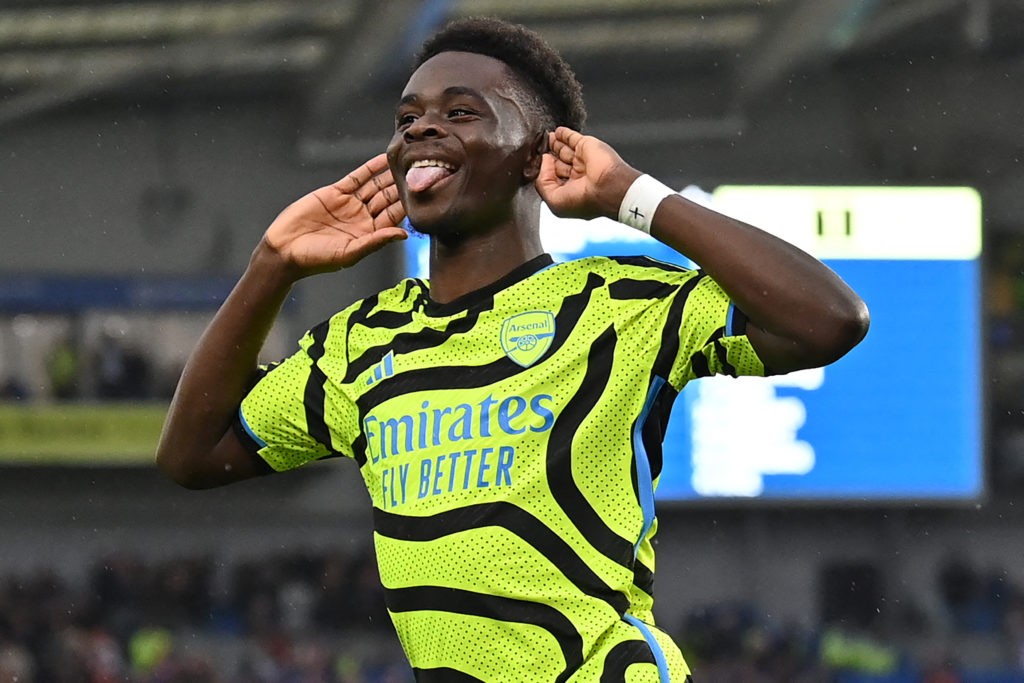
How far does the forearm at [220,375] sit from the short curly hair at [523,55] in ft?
1.16

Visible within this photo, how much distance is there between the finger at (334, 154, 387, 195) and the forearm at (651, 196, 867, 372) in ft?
1.65

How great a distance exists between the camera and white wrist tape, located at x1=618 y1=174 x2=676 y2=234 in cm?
180

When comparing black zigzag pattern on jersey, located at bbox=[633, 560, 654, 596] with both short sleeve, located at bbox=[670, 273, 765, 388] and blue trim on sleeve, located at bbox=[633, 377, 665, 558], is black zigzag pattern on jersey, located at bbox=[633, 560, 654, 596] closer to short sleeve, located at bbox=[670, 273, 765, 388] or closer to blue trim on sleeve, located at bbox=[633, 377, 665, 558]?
blue trim on sleeve, located at bbox=[633, 377, 665, 558]

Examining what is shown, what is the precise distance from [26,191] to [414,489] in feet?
14.3

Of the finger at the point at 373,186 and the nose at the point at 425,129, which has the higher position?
the nose at the point at 425,129

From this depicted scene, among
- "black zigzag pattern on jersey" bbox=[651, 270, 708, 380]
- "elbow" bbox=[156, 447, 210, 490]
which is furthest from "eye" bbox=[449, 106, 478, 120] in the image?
"elbow" bbox=[156, 447, 210, 490]

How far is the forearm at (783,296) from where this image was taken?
1.69 metres

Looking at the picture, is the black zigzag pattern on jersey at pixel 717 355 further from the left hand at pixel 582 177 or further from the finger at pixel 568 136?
the finger at pixel 568 136

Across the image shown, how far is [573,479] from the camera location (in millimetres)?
1788

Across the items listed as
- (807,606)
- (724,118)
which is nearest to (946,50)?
(724,118)

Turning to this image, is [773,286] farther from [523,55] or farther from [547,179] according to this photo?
[523,55]

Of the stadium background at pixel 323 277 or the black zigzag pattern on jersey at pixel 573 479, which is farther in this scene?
the stadium background at pixel 323 277

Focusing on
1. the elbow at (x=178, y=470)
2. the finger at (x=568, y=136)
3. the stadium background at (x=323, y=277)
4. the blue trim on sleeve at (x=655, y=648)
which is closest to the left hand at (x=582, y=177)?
the finger at (x=568, y=136)

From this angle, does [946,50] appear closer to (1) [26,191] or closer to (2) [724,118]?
(2) [724,118]
